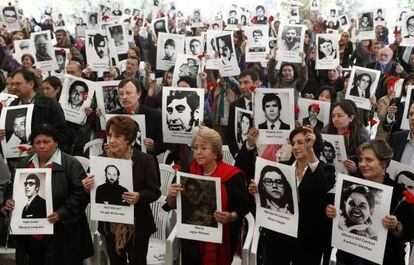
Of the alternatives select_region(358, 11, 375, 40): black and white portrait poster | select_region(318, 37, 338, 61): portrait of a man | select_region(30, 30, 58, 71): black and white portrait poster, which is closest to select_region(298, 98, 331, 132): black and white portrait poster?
select_region(318, 37, 338, 61): portrait of a man

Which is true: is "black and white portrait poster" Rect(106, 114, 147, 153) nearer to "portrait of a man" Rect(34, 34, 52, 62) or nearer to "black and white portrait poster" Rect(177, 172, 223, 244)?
"black and white portrait poster" Rect(177, 172, 223, 244)

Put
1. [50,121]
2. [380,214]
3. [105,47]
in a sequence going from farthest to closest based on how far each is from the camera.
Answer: [105,47] < [50,121] < [380,214]

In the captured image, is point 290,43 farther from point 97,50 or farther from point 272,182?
point 272,182

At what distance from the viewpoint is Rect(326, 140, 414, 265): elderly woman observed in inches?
131

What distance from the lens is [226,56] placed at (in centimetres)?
754

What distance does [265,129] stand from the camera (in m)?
4.67

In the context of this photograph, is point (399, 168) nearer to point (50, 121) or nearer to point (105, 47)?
point (50, 121)


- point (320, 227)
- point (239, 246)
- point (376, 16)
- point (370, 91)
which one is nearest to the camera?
point (320, 227)

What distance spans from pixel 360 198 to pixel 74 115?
345 cm

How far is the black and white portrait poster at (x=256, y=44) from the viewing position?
8.46 m

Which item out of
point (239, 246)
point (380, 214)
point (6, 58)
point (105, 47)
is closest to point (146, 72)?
point (105, 47)

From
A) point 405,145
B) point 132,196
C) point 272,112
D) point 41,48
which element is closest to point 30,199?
point 132,196

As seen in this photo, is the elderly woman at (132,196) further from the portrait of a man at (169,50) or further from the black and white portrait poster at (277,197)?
the portrait of a man at (169,50)

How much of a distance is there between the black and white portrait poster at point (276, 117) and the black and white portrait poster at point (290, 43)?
3.84m
